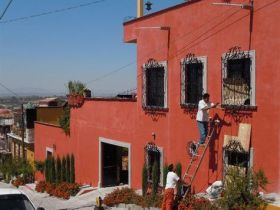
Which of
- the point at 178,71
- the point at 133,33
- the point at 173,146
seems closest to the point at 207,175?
the point at 173,146

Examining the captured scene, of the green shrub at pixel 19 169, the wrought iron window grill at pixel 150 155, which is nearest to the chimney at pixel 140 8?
the wrought iron window grill at pixel 150 155

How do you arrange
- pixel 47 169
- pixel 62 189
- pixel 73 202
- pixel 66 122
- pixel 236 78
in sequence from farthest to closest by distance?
pixel 47 169
pixel 66 122
pixel 62 189
pixel 73 202
pixel 236 78

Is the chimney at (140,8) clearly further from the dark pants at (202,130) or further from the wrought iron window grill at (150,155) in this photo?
the dark pants at (202,130)

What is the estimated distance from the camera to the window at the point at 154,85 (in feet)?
57.9

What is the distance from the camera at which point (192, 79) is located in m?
16.2

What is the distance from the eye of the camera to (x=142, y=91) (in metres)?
18.8

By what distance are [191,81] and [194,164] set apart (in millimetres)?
2782

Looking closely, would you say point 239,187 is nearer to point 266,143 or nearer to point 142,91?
point 266,143

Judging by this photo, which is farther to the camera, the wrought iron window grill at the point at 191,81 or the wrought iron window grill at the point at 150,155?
the wrought iron window grill at the point at 150,155

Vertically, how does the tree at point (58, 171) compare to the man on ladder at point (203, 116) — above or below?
below

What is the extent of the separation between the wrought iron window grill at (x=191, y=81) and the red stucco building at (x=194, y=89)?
3 cm

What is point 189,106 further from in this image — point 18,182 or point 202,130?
point 18,182

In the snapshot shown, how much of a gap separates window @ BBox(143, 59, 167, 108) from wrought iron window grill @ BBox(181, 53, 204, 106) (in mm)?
1156

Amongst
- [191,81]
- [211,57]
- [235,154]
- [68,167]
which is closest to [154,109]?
[191,81]
